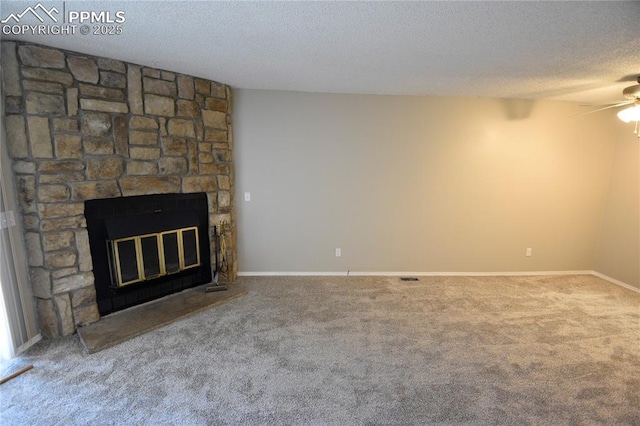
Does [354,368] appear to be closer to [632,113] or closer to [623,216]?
[632,113]

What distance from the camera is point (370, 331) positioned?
8.54 ft

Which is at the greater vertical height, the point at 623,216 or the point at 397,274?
the point at 623,216

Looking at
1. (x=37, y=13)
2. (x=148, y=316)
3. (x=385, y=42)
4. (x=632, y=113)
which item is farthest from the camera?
(x=632, y=113)

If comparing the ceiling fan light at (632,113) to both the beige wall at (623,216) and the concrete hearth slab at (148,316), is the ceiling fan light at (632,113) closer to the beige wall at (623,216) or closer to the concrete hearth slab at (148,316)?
the beige wall at (623,216)

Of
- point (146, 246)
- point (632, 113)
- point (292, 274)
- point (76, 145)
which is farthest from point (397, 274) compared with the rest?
point (76, 145)

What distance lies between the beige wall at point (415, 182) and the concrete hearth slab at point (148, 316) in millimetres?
754

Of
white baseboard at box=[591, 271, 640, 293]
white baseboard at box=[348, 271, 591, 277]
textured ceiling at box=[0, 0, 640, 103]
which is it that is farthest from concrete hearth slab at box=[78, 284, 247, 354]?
white baseboard at box=[591, 271, 640, 293]

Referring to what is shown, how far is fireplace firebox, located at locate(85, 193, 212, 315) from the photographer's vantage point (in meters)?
2.63

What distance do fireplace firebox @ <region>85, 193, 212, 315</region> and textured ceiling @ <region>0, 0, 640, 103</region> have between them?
53.9 inches

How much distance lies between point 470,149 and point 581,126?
151 centimetres

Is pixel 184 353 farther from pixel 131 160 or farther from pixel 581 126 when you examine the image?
pixel 581 126

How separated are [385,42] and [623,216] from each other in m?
4.05

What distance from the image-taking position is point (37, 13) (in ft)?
5.79

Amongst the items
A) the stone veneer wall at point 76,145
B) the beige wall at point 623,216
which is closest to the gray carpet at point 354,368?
the stone veneer wall at point 76,145
